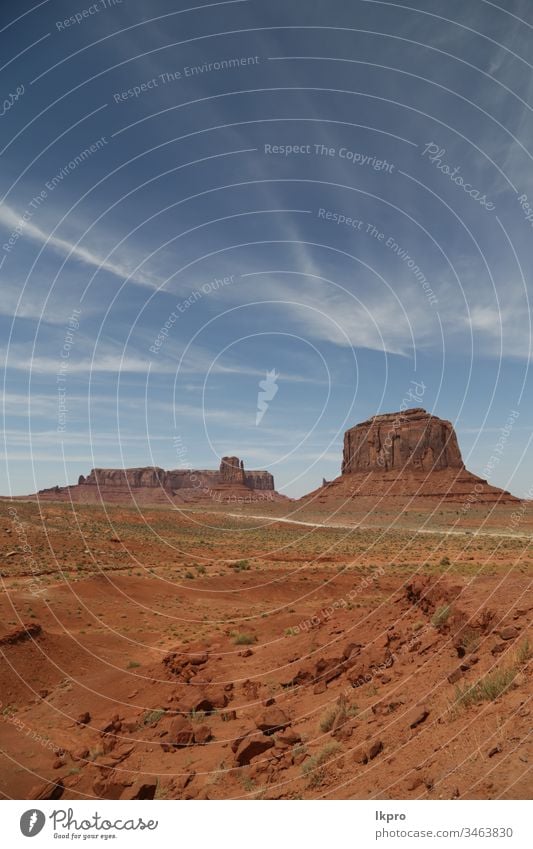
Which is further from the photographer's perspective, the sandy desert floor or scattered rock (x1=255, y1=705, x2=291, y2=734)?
scattered rock (x1=255, y1=705, x2=291, y2=734)

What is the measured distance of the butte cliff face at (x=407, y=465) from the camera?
12925 cm

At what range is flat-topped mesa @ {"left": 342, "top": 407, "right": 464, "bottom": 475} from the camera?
145000 mm

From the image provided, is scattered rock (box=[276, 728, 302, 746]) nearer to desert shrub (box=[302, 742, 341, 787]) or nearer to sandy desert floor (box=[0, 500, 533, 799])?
sandy desert floor (box=[0, 500, 533, 799])

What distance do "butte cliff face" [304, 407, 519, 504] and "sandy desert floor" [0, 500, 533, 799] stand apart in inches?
4309

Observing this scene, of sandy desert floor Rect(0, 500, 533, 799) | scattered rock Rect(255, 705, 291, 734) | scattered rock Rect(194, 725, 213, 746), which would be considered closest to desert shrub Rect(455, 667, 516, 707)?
sandy desert floor Rect(0, 500, 533, 799)

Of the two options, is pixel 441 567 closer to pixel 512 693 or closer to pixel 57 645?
pixel 57 645

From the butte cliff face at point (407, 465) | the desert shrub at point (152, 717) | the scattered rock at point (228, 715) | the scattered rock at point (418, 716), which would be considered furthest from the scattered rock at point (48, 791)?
the butte cliff face at point (407, 465)

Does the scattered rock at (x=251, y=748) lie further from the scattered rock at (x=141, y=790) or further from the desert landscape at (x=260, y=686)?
the scattered rock at (x=141, y=790)

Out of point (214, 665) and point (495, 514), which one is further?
point (495, 514)

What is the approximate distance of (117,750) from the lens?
32.3 ft

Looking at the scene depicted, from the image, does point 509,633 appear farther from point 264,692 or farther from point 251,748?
point 264,692

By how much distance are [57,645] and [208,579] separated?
15561 millimetres

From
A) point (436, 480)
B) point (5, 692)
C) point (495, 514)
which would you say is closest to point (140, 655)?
point (5, 692)

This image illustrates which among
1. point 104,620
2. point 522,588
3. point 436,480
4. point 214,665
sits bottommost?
point 104,620
